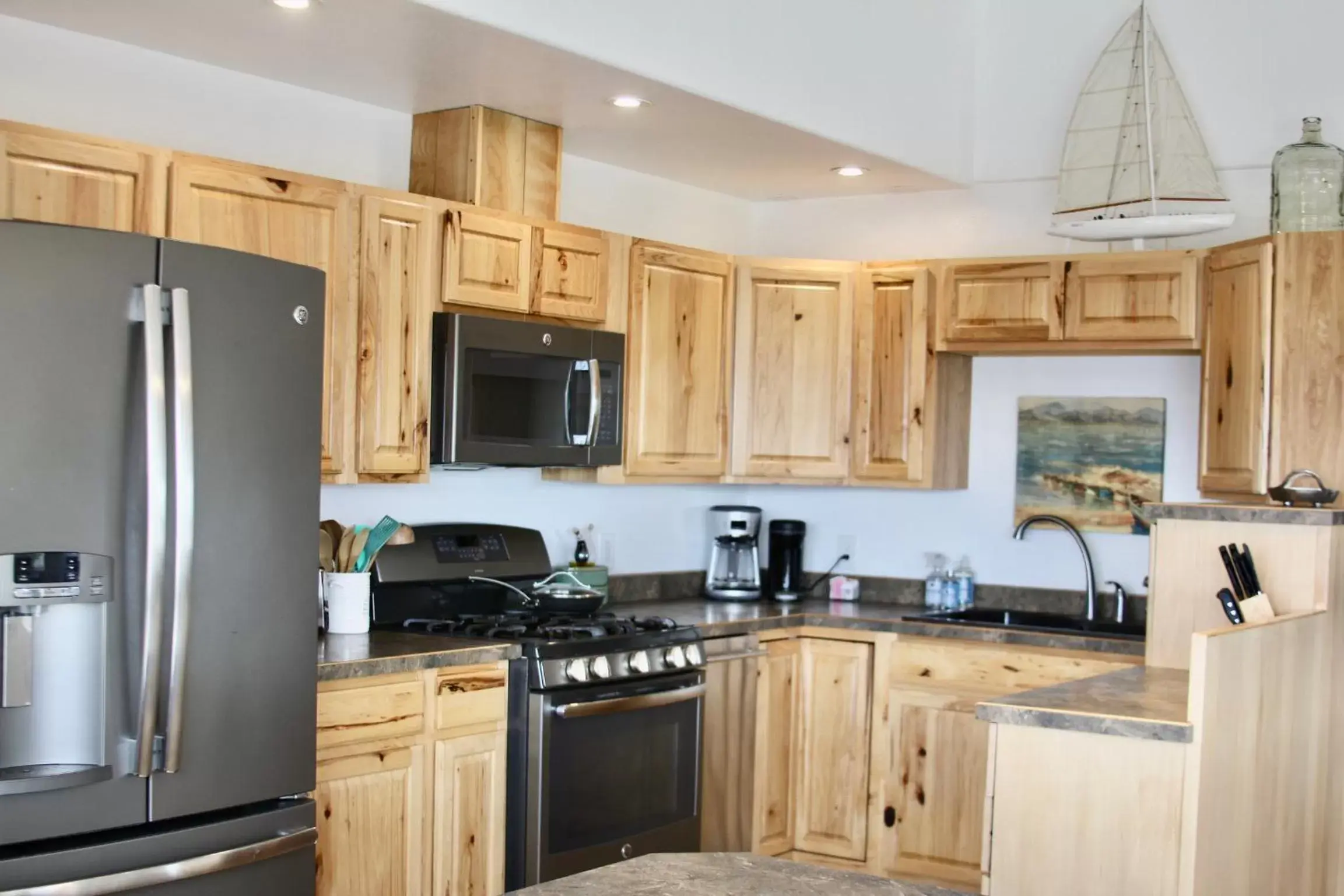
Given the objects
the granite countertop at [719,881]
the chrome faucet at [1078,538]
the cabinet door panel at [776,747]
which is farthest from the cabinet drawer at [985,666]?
the granite countertop at [719,881]

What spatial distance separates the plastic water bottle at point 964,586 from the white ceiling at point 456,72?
4.59ft

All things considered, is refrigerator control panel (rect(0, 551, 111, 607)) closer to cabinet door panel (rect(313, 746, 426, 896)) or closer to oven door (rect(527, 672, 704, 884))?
cabinet door panel (rect(313, 746, 426, 896))

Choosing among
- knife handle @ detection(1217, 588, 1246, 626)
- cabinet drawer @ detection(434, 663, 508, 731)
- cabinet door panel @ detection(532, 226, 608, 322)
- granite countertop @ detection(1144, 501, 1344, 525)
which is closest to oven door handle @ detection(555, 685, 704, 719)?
cabinet drawer @ detection(434, 663, 508, 731)

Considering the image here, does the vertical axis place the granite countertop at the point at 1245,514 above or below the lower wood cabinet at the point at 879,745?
above

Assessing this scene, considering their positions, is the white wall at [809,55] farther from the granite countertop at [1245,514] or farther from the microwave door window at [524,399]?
the granite countertop at [1245,514]

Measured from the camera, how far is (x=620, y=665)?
3.96m

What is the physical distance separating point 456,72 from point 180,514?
1.62m

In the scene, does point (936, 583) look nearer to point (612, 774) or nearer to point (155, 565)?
point (612, 774)

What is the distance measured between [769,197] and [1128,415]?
1.60m

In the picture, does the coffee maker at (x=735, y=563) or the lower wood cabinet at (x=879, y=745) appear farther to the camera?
the coffee maker at (x=735, y=563)

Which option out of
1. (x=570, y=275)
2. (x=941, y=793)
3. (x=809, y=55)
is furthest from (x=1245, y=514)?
(x=570, y=275)

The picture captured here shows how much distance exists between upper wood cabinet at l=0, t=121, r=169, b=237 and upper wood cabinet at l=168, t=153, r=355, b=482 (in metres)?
0.06

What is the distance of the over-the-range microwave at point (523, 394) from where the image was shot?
3959 millimetres

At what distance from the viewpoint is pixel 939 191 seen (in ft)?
17.4
